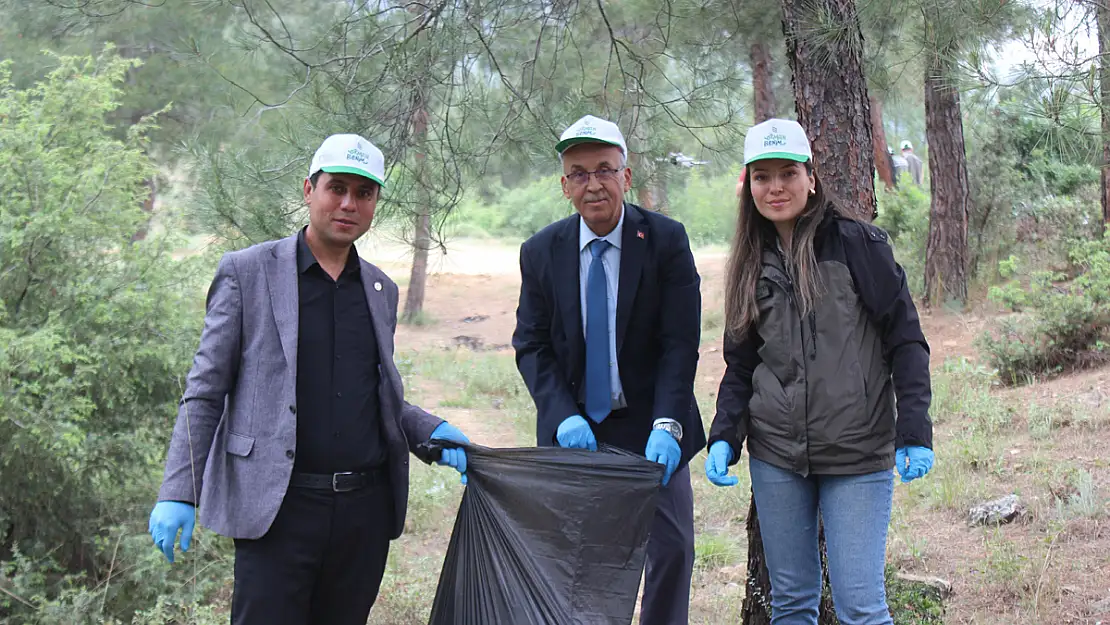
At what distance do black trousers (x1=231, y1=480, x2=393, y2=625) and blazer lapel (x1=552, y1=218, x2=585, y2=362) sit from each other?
2.13ft

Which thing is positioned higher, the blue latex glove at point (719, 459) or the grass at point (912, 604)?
the blue latex glove at point (719, 459)

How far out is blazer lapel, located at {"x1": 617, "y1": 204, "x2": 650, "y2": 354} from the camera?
8.43ft

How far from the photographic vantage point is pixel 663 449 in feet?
8.09

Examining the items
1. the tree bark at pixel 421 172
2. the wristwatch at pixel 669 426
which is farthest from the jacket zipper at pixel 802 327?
the tree bark at pixel 421 172

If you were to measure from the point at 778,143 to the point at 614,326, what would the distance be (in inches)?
25.5

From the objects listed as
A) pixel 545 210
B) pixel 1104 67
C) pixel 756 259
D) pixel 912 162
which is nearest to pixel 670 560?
pixel 756 259

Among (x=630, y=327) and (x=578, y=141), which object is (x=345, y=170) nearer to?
(x=578, y=141)

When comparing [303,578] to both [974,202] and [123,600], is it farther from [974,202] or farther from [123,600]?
[974,202]

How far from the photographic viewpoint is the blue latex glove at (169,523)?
2127 mm

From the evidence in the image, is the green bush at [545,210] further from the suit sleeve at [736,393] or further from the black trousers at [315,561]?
the black trousers at [315,561]

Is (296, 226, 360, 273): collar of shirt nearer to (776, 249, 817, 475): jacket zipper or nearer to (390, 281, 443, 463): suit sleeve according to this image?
(390, 281, 443, 463): suit sleeve

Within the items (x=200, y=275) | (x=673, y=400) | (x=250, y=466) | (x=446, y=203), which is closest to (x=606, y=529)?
(x=673, y=400)

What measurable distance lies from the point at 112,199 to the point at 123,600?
2057 millimetres

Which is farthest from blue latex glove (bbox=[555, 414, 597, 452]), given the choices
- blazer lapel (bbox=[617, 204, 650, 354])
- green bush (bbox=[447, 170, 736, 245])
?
green bush (bbox=[447, 170, 736, 245])
